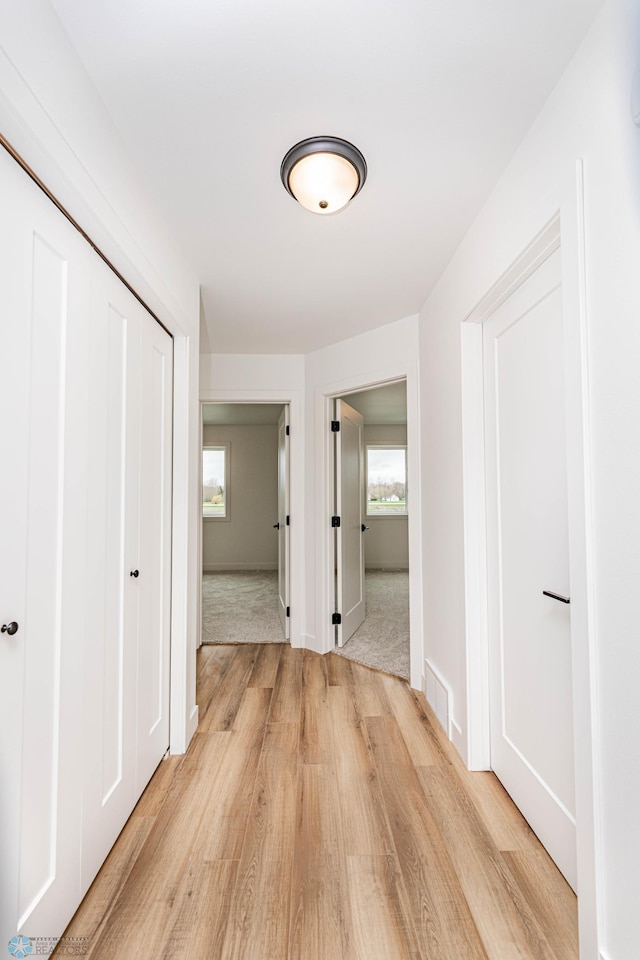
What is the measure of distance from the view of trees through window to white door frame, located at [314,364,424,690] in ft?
13.1

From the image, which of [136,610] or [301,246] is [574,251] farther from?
[136,610]

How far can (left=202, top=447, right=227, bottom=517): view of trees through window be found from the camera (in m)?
7.43

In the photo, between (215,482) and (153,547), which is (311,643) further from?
(215,482)

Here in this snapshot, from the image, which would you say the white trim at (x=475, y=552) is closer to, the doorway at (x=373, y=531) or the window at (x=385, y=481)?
the doorway at (x=373, y=531)

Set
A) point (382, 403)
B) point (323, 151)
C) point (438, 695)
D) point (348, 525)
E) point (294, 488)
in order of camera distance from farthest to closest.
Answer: point (382, 403)
point (348, 525)
point (294, 488)
point (438, 695)
point (323, 151)

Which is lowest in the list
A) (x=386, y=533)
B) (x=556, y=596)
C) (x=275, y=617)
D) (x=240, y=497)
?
(x=275, y=617)

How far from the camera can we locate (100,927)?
133cm

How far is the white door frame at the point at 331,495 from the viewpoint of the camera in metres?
3.01

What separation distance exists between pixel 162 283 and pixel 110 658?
4.76ft

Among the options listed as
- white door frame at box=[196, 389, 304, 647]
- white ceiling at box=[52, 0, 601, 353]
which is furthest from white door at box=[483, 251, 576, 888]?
white door frame at box=[196, 389, 304, 647]

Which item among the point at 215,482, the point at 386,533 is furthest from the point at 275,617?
the point at 215,482

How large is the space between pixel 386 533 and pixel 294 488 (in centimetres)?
390

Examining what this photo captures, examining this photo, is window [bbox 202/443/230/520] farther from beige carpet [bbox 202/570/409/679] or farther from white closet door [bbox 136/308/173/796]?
white closet door [bbox 136/308/173/796]

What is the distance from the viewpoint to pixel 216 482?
747cm
